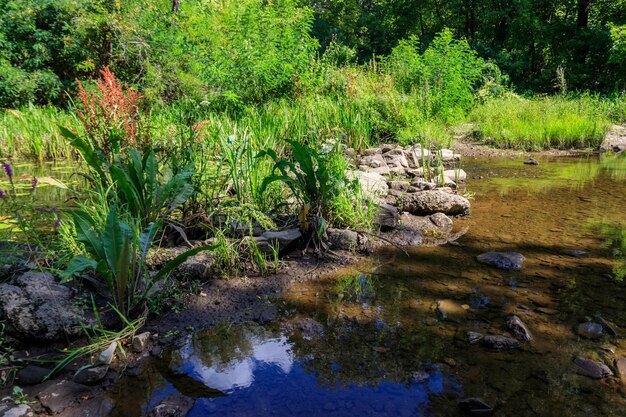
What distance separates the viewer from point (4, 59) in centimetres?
1151

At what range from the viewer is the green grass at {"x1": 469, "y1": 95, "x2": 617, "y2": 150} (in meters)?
9.94

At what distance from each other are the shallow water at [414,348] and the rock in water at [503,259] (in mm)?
101

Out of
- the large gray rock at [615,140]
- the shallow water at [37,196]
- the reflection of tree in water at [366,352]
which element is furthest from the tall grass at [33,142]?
the large gray rock at [615,140]

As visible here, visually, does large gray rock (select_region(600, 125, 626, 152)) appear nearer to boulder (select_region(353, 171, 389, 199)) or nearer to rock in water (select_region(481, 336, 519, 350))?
boulder (select_region(353, 171, 389, 199))

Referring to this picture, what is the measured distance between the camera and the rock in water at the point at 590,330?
263 cm

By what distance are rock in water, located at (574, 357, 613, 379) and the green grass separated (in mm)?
8351

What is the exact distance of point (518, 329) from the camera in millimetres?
2656

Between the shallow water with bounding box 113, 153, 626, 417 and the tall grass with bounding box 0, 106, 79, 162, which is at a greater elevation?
the tall grass with bounding box 0, 106, 79, 162

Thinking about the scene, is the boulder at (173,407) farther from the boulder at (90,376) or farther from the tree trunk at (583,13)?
the tree trunk at (583,13)

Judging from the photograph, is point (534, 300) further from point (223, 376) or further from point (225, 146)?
point (225, 146)

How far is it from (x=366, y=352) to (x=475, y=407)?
657 mm

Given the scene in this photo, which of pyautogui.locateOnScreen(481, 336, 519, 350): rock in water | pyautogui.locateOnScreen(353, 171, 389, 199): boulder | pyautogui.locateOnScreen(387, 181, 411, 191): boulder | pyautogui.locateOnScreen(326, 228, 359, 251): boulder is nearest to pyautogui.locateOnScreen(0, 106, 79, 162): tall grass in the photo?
pyautogui.locateOnScreen(353, 171, 389, 199): boulder

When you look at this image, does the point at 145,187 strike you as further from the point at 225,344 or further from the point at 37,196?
the point at 37,196

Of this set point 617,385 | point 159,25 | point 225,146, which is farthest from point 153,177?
point 159,25
